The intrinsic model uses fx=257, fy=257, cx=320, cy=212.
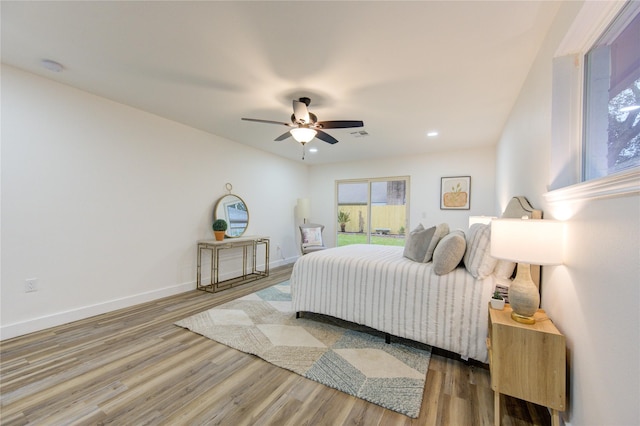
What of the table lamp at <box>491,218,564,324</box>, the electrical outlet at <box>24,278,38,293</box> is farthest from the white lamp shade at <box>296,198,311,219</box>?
the table lamp at <box>491,218,564,324</box>

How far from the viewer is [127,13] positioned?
5.49ft

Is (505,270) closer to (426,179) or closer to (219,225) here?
(426,179)

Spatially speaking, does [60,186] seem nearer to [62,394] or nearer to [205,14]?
[62,394]

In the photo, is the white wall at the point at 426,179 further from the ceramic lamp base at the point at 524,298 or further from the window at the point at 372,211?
the ceramic lamp base at the point at 524,298

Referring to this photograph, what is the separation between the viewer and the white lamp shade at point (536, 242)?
1.36m

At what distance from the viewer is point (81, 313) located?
2799 mm

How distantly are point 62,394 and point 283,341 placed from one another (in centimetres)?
152

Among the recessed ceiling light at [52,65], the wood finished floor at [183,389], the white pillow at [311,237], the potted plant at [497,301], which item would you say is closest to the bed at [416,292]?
the potted plant at [497,301]

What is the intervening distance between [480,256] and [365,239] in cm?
408

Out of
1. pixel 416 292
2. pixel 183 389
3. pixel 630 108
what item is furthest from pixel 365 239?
pixel 630 108

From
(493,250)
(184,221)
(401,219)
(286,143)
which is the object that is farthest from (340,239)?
(493,250)

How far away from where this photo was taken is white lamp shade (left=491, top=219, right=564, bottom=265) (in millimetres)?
1356

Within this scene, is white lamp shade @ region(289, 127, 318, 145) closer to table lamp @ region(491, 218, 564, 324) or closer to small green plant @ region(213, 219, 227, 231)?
table lamp @ region(491, 218, 564, 324)

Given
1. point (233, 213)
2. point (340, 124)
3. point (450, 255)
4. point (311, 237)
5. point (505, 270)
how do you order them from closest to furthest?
1. point (505, 270)
2. point (450, 255)
3. point (340, 124)
4. point (233, 213)
5. point (311, 237)
